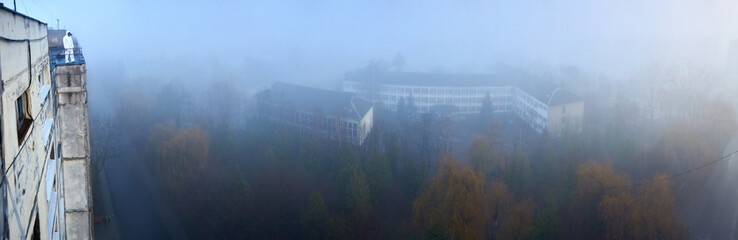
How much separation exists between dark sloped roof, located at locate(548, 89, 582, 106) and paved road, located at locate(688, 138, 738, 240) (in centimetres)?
370

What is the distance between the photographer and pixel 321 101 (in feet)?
39.1

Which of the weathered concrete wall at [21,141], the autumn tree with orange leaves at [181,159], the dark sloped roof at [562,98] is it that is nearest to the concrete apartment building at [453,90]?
Result: the dark sloped roof at [562,98]

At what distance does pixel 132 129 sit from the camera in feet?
36.3

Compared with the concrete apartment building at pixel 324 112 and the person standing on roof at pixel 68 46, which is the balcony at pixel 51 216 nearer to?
the person standing on roof at pixel 68 46

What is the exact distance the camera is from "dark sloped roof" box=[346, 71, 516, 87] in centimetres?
1492

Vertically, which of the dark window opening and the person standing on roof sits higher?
the person standing on roof

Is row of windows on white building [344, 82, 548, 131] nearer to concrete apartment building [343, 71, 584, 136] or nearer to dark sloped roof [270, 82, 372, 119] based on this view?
concrete apartment building [343, 71, 584, 136]

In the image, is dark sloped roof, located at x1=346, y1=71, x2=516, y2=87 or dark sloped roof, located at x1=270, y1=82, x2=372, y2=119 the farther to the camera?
dark sloped roof, located at x1=346, y1=71, x2=516, y2=87

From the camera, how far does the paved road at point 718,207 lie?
636cm

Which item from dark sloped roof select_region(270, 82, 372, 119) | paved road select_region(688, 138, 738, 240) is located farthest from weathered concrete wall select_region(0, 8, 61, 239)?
dark sloped roof select_region(270, 82, 372, 119)

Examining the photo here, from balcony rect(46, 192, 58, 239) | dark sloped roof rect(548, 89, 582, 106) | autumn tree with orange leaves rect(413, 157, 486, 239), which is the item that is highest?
balcony rect(46, 192, 58, 239)

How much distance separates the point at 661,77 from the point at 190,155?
12.1 metres

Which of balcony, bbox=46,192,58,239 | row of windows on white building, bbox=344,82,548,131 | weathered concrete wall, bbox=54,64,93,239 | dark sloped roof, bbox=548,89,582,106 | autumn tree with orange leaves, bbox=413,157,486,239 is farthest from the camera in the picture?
row of windows on white building, bbox=344,82,548,131

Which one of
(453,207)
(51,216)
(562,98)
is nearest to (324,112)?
(562,98)
